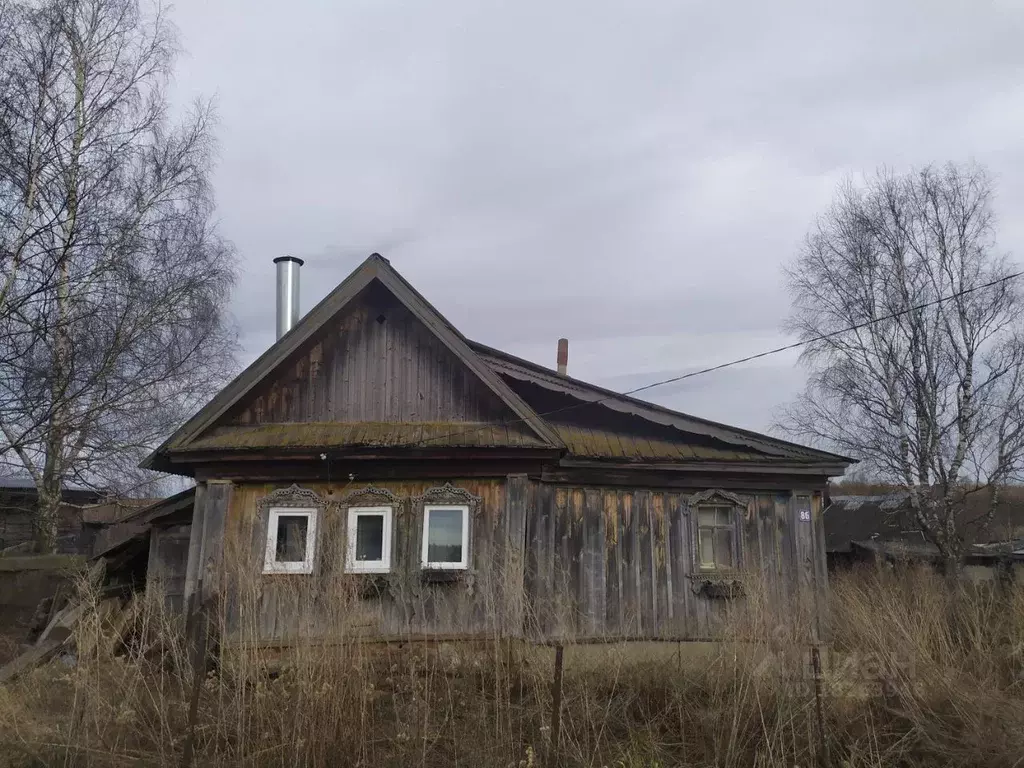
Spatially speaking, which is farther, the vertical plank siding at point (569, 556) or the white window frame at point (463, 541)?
the white window frame at point (463, 541)

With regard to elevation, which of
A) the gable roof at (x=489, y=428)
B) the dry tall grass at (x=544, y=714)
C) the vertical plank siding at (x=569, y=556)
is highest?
the gable roof at (x=489, y=428)

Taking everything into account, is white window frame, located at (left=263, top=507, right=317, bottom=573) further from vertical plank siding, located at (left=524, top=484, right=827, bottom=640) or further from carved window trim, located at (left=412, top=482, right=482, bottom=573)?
vertical plank siding, located at (left=524, top=484, right=827, bottom=640)

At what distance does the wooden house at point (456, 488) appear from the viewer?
974 cm

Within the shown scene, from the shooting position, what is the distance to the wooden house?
384 inches

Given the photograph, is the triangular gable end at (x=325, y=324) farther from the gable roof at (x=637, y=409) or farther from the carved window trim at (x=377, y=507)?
the carved window trim at (x=377, y=507)

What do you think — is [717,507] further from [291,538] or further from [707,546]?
[291,538]

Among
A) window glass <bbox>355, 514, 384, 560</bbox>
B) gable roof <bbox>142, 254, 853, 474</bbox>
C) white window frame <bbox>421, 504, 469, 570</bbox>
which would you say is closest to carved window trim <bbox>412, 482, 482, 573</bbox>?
white window frame <bbox>421, 504, 469, 570</bbox>

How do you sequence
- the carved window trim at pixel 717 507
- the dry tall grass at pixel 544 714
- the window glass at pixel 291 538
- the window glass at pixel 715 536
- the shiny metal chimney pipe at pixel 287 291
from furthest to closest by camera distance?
the shiny metal chimney pipe at pixel 287 291
the window glass at pixel 715 536
the carved window trim at pixel 717 507
the window glass at pixel 291 538
the dry tall grass at pixel 544 714

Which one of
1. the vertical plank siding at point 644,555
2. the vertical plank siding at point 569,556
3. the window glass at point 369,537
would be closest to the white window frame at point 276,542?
the vertical plank siding at point 569,556

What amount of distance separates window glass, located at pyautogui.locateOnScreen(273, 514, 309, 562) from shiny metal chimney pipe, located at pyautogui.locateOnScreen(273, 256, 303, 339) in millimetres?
4141

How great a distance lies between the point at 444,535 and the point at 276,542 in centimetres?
217

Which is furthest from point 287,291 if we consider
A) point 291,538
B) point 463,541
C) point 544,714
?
point 544,714

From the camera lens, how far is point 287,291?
43.5 feet

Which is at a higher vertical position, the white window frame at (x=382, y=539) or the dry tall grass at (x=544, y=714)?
the white window frame at (x=382, y=539)
